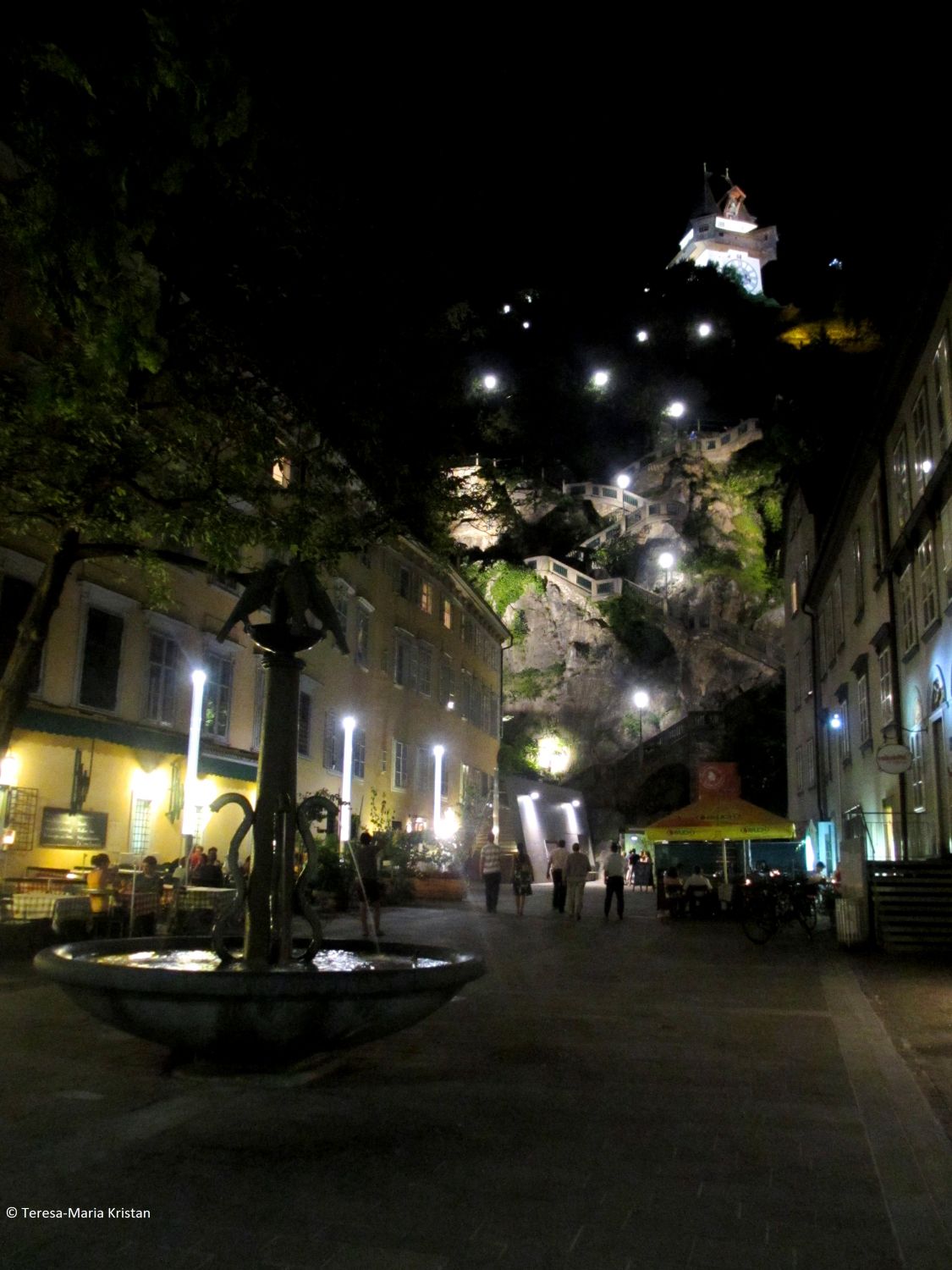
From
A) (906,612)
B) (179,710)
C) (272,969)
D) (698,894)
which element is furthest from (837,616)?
(272,969)

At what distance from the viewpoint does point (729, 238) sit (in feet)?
389

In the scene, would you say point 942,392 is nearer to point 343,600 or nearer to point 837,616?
point 837,616

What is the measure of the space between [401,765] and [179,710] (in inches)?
559

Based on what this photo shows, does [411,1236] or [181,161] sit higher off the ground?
[181,161]

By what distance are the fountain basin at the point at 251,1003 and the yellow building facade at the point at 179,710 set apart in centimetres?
205

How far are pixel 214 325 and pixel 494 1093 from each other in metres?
11.4

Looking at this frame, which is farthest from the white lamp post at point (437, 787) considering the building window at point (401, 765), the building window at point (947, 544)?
the building window at point (947, 544)

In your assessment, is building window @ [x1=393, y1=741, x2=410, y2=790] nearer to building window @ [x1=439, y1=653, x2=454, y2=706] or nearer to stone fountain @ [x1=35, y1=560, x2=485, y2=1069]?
building window @ [x1=439, y1=653, x2=454, y2=706]

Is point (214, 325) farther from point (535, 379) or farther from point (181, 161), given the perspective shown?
point (535, 379)

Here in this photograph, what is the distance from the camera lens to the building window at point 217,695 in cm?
2362

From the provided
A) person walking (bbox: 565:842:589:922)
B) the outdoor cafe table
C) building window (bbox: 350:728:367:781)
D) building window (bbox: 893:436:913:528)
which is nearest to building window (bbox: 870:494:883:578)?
building window (bbox: 893:436:913:528)

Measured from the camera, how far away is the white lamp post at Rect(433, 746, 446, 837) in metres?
37.5

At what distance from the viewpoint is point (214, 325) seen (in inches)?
558

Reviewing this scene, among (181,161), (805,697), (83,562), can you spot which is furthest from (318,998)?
(805,697)
